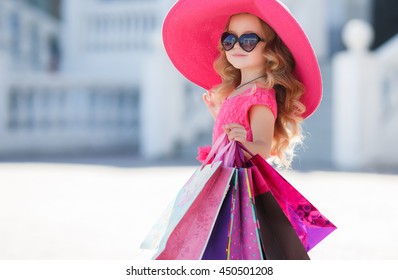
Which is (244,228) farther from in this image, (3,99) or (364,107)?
(3,99)

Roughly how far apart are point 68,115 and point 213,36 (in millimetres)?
8357

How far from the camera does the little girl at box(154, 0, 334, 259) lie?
2.36 metres

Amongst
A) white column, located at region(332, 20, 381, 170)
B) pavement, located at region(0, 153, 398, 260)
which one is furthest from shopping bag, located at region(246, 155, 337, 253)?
white column, located at region(332, 20, 381, 170)

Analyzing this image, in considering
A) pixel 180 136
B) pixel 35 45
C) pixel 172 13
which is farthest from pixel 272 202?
pixel 35 45

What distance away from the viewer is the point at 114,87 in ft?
37.6

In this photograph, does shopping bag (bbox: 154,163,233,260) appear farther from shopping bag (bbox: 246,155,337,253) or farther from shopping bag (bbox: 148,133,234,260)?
shopping bag (bbox: 246,155,337,253)

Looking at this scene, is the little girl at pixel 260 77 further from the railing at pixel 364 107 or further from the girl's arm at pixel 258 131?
the railing at pixel 364 107

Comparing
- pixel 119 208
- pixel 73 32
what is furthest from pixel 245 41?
pixel 73 32

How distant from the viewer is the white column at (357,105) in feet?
28.6

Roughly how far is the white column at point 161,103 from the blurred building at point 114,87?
0.01 meters

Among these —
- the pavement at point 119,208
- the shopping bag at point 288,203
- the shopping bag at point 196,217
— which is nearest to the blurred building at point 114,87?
the pavement at point 119,208

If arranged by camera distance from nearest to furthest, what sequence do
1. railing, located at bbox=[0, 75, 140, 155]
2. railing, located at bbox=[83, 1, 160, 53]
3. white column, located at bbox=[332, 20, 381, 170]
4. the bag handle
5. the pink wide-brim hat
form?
the bag handle
the pink wide-brim hat
white column, located at bbox=[332, 20, 381, 170]
railing, located at bbox=[0, 75, 140, 155]
railing, located at bbox=[83, 1, 160, 53]

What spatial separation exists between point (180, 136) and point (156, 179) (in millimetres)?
3323

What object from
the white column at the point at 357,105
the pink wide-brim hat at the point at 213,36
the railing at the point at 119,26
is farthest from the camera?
the railing at the point at 119,26
